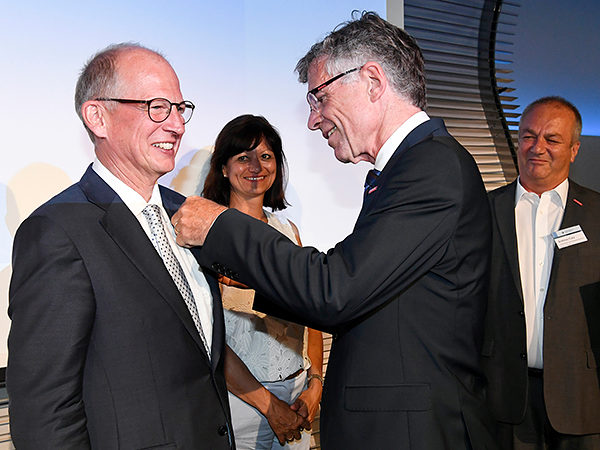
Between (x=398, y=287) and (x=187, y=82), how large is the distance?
1807 millimetres

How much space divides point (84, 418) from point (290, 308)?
0.51 m

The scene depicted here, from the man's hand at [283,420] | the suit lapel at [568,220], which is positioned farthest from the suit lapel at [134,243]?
the suit lapel at [568,220]

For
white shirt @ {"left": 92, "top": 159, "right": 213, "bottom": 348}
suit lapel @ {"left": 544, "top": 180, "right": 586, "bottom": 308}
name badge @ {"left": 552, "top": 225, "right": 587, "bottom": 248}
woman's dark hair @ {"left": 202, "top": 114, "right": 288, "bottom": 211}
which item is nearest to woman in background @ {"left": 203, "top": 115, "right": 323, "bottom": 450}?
woman's dark hair @ {"left": 202, "top": 114, "right": 288, "bottom": 211}

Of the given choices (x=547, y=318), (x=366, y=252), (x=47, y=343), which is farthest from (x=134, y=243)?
(x=547, y=318)

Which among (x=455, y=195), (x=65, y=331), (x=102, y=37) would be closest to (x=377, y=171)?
(x=455, y=195)

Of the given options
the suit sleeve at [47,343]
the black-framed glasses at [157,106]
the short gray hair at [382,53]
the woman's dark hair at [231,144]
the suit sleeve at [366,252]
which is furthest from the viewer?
the woman's dark hair at [231,144]

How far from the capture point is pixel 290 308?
4.67 ft

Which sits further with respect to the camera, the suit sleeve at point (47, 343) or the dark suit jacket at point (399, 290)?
the dark suit jacket at point (399, 290)

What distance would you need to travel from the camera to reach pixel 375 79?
1.60 meters

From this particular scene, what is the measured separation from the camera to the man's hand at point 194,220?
1.50m

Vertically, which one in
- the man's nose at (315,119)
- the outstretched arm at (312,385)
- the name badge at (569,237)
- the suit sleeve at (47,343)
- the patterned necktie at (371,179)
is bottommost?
the outstretched arm at (312,385)

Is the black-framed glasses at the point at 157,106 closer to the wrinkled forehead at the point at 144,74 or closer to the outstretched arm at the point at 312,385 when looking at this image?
the wrinkled forehead at the point at 144,74

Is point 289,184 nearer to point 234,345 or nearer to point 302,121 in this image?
point 302,121

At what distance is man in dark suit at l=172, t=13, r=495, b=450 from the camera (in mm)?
1374
